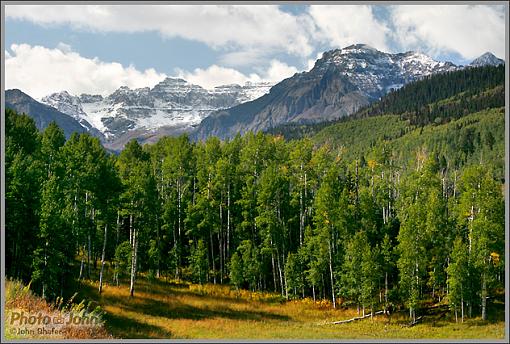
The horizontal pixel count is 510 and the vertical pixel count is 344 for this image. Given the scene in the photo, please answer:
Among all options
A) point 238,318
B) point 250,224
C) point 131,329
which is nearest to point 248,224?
point 250,224

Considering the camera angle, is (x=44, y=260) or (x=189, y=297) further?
(x=189, y=297)

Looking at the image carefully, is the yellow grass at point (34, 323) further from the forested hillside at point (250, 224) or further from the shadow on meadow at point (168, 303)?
the shadow on meadow at point (168, 303)

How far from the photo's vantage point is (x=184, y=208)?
173ft

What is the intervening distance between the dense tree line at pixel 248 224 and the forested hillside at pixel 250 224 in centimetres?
15

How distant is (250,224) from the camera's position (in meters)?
50.2

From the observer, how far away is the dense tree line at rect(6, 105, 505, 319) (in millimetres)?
36594

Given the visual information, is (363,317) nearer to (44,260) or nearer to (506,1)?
(44,260)

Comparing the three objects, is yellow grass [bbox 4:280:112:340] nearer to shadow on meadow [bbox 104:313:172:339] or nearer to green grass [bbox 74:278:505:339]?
shadow on meadow [bbox 104:313:172:339]

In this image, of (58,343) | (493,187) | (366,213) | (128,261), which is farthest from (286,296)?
(58,343)

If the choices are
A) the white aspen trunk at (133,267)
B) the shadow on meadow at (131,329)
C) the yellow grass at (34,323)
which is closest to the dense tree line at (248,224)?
the white aspen trunk at (133,267)

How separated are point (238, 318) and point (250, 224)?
12.1 metres

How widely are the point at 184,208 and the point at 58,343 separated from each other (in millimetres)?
37209

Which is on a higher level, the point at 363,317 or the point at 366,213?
the point at 366,213

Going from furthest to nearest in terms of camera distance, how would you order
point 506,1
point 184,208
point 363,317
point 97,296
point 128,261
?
point 184,208, point 128,261, point 363,317, point 97,296, point 506,1
